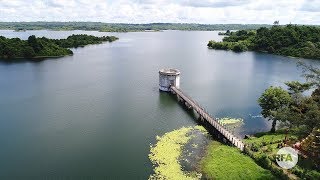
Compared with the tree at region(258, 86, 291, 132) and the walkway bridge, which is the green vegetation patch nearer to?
the walkway bridge

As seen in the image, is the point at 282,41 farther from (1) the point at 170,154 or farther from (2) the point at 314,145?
(2) the point at 314,145

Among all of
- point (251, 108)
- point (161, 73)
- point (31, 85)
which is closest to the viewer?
point (251, 108)

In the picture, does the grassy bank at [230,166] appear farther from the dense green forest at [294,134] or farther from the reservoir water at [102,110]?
the reservoir water at [102,110]

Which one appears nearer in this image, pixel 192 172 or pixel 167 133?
pixel 192 172

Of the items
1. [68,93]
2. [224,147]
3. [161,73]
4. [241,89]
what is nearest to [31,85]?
[68,93]

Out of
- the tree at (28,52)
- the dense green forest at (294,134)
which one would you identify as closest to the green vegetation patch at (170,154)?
the dense green forest at (294,134)

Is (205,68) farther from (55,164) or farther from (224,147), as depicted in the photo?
(55,164)

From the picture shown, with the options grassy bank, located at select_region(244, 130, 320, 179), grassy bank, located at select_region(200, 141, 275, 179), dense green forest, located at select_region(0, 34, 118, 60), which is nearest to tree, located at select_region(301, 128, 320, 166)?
grassy bank, located at select_region(244, 130, 320, 179)

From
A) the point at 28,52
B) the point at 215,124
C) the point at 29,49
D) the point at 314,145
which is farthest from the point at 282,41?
the point at 314,145
